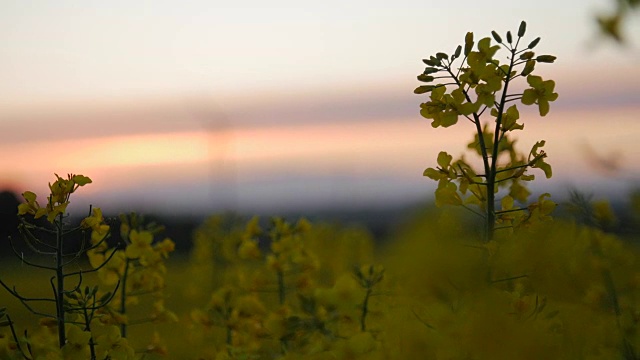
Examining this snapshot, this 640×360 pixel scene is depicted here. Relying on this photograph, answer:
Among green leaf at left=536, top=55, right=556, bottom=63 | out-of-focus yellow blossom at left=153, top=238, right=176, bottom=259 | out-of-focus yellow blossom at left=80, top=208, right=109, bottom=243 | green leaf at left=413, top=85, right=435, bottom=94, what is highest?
green leaf at left=536, top=55, right=556, bottom=63

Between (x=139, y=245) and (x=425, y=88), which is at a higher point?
(x=425, y=88)

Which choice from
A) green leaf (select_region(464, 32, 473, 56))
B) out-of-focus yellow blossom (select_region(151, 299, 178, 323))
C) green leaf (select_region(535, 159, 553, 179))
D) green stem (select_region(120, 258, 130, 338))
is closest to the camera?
green leaf (select_region(464, 32, 473, 56))

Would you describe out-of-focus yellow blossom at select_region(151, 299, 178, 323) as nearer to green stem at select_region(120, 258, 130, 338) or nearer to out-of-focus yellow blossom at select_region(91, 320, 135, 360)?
green stem at select_region(120, 258, 130, 338)

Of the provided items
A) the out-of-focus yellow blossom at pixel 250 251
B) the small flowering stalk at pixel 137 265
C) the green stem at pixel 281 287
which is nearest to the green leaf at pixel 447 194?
the small flowering stalk at pixel 137 265

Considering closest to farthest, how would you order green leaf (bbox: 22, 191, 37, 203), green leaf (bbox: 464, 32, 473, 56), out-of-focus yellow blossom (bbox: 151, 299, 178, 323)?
green leaf (bbox: 464, 32, 473, 56)
green leaf (bbox: 22, 191, 37, 203)
out-of-focus yellow blossom (bbox: 151, 299, 178, 323)

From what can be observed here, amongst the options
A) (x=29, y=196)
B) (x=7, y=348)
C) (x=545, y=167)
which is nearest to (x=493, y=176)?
(x=545, y=167)

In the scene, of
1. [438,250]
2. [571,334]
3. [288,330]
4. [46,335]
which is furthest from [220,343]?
[438,250]

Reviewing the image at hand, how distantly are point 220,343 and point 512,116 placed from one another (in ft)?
9.71

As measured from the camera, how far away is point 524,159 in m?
2.99

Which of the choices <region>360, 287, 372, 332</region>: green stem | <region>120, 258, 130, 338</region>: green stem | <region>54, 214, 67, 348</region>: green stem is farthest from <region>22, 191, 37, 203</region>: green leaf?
<region>360, 287, 372, 332</region>: green stem

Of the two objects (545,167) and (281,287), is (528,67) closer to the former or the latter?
(545,167)

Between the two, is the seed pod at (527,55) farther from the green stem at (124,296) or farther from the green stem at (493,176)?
the green stem at (124,296)

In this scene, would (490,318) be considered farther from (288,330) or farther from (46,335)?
(46,335)

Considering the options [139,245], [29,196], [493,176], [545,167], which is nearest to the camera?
[493,176]
